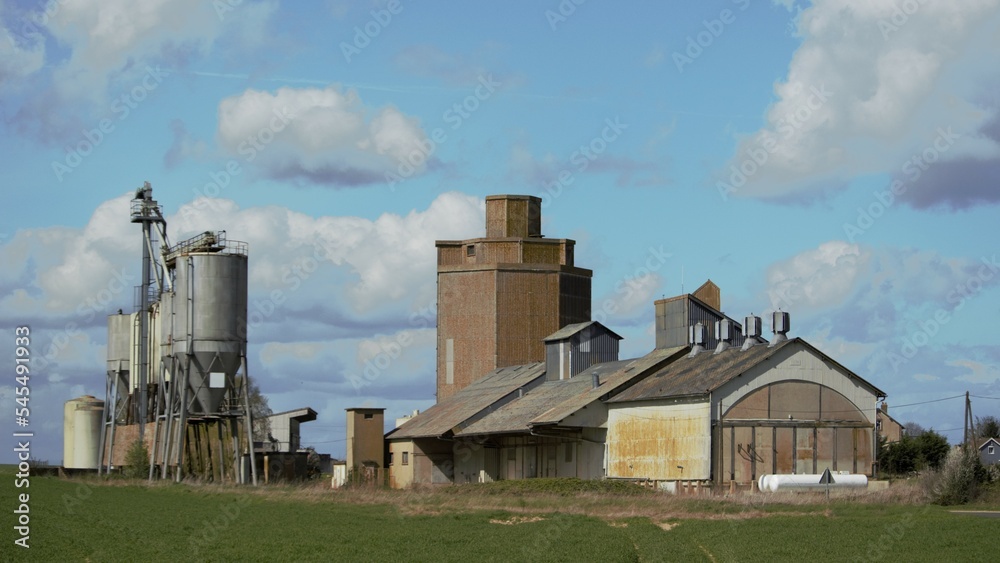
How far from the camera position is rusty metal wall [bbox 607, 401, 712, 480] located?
45125 millimetres

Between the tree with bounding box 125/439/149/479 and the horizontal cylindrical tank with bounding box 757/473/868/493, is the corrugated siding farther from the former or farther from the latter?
the horizontal cylindrical tank with bounding box 757/473/868/493

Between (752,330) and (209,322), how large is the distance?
27.2 metres

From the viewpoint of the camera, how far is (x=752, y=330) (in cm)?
4978

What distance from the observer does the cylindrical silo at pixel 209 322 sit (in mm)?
61875

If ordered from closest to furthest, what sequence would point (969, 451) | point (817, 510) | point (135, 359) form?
point (817, 510), point (969, 451), point (135, 359)

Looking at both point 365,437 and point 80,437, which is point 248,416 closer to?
point 365,437

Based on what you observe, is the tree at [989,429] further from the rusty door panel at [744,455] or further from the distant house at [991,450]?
the rusty door panel at [744,455]

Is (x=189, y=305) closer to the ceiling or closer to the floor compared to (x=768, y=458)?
closer to the ceiling

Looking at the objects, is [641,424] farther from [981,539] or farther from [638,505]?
[981,539]

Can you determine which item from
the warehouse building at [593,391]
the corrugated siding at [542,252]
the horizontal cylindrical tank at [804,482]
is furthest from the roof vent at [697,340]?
the corrugated siding at [542,252]

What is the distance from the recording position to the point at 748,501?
3984 cm

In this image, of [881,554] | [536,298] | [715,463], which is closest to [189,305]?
[536,298]

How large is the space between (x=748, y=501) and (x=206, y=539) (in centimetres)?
1701

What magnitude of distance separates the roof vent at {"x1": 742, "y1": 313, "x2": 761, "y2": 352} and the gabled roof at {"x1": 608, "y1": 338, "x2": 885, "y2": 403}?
0.57 metres
